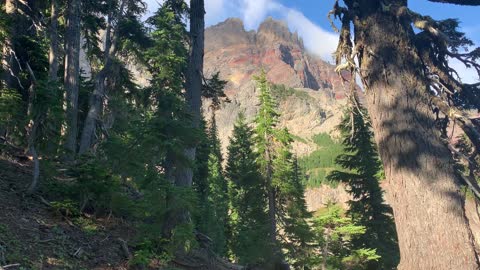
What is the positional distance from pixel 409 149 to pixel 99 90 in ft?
50.7

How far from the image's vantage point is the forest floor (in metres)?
6.13

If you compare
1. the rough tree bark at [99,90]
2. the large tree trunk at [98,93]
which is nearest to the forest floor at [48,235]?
the rough tree bark at [99,90]

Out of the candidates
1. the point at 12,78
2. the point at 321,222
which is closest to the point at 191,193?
the point at 12,78

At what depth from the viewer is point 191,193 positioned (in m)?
8.23

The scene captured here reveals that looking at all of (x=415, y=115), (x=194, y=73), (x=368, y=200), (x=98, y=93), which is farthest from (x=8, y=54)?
(x=368, y=200)

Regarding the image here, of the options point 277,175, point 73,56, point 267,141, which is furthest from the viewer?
point 267,141

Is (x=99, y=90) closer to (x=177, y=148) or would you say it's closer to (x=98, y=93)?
(x=98, y=93)

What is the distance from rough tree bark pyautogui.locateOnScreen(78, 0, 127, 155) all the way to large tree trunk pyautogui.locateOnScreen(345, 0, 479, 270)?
12.1 m

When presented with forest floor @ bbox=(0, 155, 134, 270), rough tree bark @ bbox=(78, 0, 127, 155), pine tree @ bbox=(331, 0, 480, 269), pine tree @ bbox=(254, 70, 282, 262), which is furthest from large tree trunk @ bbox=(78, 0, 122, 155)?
pine tree @ bbox=(331, 0, 480, 269)

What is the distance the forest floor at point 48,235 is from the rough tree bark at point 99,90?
19.7ft

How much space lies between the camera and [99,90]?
1734cm

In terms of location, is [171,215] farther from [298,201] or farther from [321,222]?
[298,201]

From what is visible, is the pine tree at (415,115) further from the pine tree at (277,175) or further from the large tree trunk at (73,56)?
the pine tree at (277,175)

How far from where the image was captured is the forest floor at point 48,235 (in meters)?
6.13
